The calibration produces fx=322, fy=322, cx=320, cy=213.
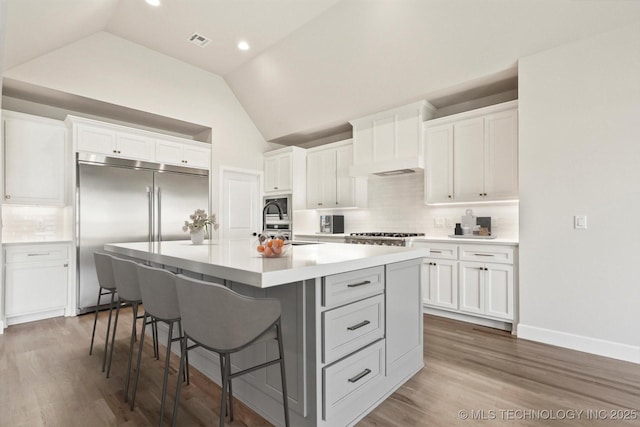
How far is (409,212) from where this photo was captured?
15.5 feet

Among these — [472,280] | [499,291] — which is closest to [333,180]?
[472,280]

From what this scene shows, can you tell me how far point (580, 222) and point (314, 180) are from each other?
3789 millimetres

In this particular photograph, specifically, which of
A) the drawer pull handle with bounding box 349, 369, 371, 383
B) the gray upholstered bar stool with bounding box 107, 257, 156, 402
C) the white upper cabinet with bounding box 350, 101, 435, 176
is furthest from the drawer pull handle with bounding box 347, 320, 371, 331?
the white upper cabinet with bounding box 350, 101, 435, 176

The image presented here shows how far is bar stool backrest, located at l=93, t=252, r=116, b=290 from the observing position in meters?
2.53

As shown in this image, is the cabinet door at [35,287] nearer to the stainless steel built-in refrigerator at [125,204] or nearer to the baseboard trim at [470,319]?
the stainless steel built-in refrigerator at [125,204]

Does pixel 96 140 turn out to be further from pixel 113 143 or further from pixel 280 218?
pixel 280 218

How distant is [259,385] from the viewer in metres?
1.87

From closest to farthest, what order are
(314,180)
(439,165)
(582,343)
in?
(582,343)
(439,165)
(314,180)

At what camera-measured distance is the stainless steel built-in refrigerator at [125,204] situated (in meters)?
3.98

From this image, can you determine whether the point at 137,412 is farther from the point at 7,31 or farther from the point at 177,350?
the point at 7,31

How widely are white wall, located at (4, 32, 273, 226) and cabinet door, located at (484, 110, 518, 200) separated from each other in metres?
3.96

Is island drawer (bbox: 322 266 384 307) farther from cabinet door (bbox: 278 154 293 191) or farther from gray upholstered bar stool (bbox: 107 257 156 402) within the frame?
cabinet door (bbox: 278 154 293 191)

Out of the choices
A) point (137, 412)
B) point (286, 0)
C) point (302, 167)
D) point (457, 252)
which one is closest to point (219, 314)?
point (137, 412)

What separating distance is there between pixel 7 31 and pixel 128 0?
131 cm
